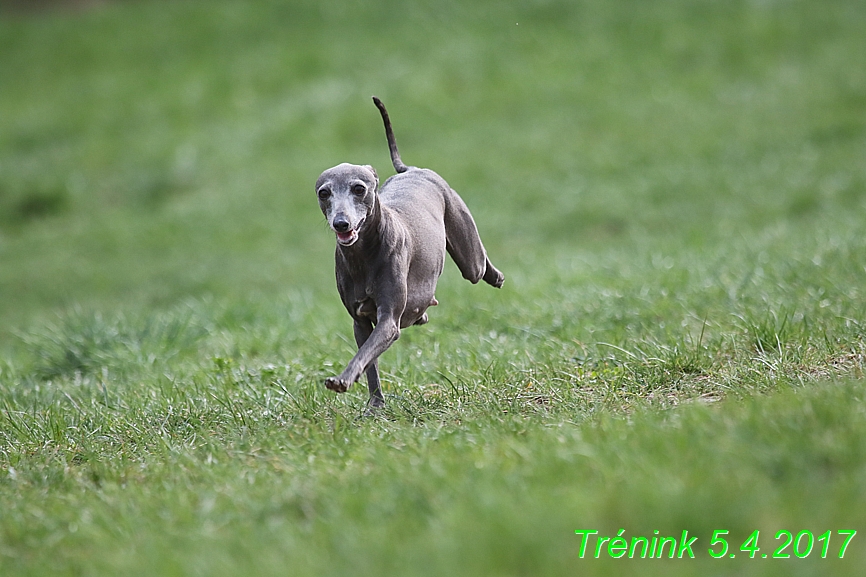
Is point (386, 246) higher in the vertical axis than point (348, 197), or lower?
lower

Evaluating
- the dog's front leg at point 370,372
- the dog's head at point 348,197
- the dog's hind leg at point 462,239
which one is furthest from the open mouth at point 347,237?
the dog's hind leg at point 462,239

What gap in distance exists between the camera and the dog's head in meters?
3.80

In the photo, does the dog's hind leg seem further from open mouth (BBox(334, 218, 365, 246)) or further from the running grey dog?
open mouth (BBox(334, 218, 365, 246))

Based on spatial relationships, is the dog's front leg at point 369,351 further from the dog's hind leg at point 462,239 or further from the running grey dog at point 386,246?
the dog's hind leg at point 462,239

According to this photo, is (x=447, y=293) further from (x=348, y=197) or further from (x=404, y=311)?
(x=348, y=197)

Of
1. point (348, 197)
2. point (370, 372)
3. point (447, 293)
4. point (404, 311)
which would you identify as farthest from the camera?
point (447, 293)

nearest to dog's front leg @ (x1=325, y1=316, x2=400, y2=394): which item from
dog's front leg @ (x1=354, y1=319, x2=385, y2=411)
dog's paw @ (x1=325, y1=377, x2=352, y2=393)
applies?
dog's paw @ (x1=325, y1=377, x2=352, y2=393)

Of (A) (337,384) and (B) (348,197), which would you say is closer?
(A) (337,384)

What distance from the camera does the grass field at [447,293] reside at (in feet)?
10.00

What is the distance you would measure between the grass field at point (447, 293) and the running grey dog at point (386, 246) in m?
0.42

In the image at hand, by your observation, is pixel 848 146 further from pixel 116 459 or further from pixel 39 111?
pixel 39 111

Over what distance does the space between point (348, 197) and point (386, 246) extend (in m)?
0.34

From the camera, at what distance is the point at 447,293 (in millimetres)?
8297

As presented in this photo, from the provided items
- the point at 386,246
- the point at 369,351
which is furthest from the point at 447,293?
the point at 369,351
